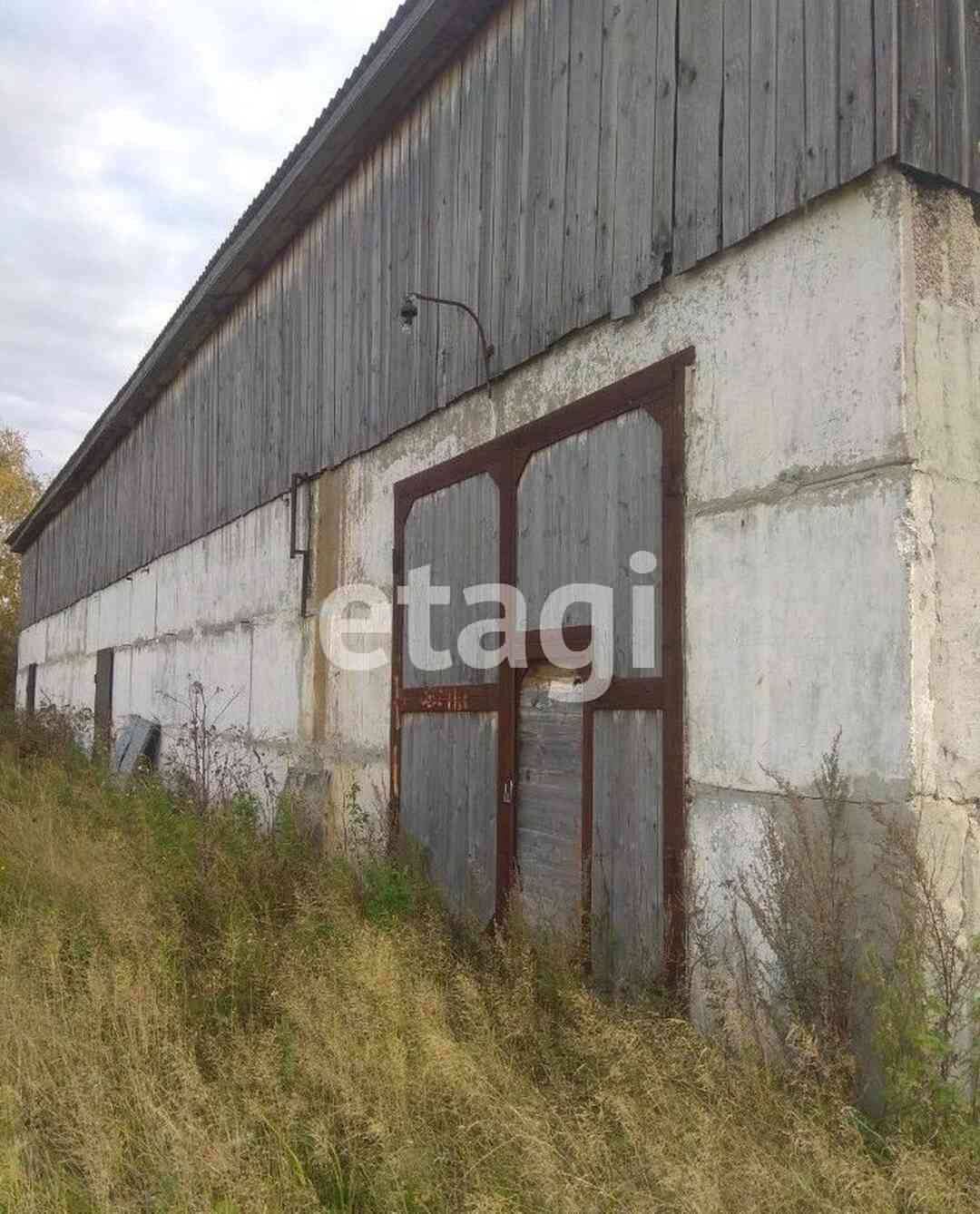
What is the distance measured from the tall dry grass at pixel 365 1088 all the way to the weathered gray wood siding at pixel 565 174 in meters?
3.31

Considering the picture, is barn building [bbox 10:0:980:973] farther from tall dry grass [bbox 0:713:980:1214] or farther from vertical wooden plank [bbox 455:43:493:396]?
tall dry grass [bbox 0:713:980:1214]

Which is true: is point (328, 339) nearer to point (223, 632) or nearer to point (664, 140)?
point (223, 632)

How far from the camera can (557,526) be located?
5.82 m

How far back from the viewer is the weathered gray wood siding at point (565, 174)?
13.7ft

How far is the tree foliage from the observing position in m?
33.6

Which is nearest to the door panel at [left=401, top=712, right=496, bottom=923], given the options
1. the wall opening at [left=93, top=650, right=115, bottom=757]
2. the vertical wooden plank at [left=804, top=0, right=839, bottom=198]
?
the vertical wooden plank at [left=804, top=0, right=839, bottom=198]

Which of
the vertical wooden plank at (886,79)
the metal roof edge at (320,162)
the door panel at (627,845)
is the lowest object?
the door panel at (627,845)

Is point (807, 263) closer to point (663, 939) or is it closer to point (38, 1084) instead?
point (663, 939)

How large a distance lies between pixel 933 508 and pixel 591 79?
10.6 feet

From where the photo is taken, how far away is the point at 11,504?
111 feet

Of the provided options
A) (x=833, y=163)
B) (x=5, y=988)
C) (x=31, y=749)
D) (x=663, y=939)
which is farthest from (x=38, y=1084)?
(x=31, y=749)

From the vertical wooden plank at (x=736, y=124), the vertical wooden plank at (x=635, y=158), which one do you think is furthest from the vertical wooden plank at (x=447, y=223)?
the vertical wooden plank at (x=736, y=124)

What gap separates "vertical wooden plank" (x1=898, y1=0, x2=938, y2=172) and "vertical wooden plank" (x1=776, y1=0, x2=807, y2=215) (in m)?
0.42

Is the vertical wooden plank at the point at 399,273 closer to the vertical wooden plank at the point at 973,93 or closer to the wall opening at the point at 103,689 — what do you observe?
the vertical wooden plank at the point at 973,93
